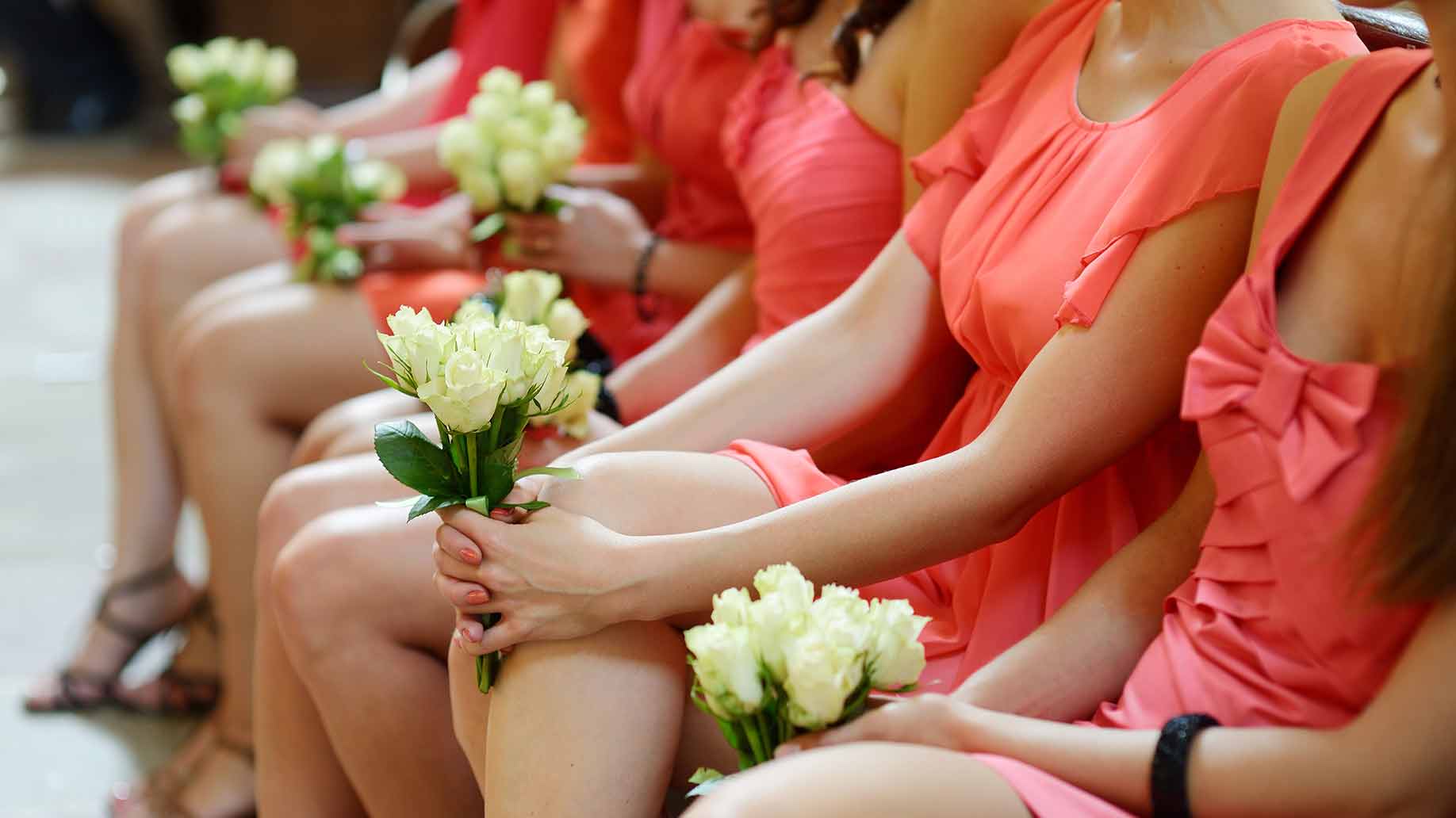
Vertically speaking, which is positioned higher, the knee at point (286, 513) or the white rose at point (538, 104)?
the white rose at point (538, 104)

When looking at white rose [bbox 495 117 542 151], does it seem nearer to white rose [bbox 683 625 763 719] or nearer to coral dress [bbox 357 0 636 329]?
coral dress [bbox 357 0 636 329]

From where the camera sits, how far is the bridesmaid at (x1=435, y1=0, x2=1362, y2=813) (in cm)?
129

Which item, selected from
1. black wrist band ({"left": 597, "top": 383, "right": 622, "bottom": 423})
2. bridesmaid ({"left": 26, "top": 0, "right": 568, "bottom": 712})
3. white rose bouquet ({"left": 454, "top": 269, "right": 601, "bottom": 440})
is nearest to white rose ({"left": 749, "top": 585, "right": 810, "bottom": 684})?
white rose bouquet ({"left": 454, "top": 269, "right": 601, "bottom": 440})

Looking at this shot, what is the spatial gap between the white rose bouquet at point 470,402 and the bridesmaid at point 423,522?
0.31 m

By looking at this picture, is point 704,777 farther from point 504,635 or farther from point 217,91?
point 217,91

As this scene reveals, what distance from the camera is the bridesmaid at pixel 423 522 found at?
64.6 inches

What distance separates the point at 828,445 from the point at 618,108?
1245 millimetres

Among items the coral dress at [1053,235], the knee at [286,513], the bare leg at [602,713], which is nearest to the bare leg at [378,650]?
the knee at [286,513]

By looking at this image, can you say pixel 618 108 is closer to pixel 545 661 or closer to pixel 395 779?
pixel 395 779

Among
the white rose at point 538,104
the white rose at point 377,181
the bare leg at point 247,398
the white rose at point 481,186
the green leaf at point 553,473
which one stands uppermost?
the green leaf at point 553,473

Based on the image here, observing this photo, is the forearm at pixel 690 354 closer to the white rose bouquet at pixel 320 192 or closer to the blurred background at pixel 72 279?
the white rose bouquet at pixel 320 192

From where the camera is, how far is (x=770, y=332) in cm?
204

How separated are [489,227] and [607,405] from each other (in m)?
0.45

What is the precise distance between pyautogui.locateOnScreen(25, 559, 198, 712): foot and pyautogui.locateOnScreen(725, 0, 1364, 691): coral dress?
1.55 metres
